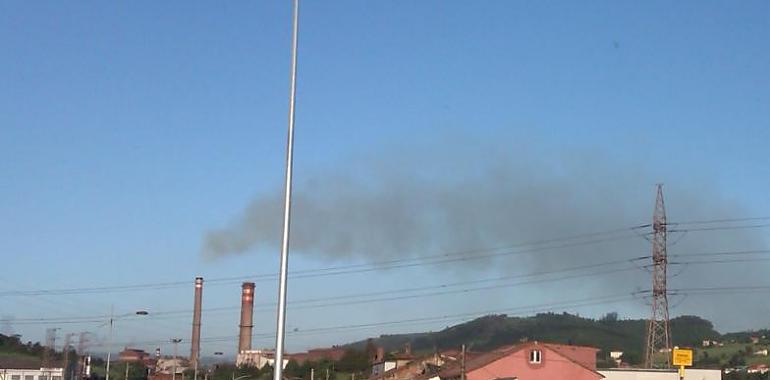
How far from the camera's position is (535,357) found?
99.7 m

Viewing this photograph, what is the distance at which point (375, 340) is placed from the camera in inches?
6196

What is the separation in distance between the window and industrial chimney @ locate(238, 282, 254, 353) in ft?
166

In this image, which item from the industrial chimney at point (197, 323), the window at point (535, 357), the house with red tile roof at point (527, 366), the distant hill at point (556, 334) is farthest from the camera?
the distant hill at point (556, 334)

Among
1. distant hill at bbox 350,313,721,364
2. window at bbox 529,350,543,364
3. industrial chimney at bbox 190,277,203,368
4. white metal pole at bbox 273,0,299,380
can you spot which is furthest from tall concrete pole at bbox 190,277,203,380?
white metal pole at bbox 273,0,299,380

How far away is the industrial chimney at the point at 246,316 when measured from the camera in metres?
138

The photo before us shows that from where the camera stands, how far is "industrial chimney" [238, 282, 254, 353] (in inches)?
5443

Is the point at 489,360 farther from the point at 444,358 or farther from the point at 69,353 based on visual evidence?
the point at 69,353

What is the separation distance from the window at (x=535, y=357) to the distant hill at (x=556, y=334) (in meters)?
49.1

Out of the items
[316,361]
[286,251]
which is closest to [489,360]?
[316,361]

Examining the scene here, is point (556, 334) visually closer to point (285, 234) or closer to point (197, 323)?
point (197, 323)

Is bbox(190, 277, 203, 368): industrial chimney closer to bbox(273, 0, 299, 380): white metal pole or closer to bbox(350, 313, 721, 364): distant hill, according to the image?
bbox(350, 313, 721, 364): distant hill

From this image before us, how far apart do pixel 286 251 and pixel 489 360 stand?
7123 centimetres

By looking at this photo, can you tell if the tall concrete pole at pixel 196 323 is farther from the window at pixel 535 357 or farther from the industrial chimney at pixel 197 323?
the window at pixel 535 357

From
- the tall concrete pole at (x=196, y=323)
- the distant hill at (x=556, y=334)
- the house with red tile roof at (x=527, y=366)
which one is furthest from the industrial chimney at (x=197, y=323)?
the house with red tile roof at (x=527, y=366)
